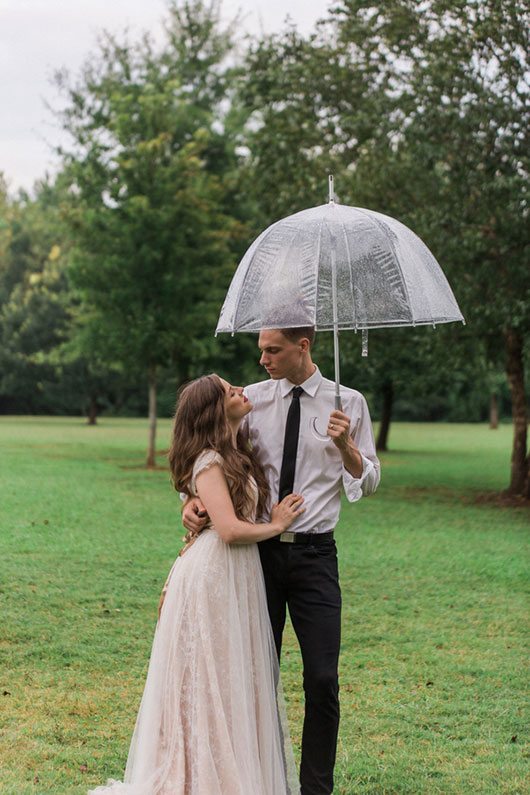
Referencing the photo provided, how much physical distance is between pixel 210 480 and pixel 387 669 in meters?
3.90

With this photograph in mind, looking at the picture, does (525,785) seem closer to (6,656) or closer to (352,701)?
(352,701)

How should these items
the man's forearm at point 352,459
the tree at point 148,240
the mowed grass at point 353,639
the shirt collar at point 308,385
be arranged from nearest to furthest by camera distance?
the man's forearm at point 352,459 → the shirt collar at point 308,385 → the mowed grass at point 353,639 → the tree at point 148,240

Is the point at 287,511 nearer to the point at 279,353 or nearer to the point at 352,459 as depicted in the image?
the point at 352,459

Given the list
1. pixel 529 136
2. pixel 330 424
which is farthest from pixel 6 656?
pixel 529 136

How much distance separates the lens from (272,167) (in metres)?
22.3

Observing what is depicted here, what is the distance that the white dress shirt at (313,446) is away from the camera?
4.70 meters

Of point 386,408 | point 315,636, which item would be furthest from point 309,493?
point 386,408

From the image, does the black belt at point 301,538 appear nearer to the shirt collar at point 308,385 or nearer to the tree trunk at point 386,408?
the shirt collar at point 308,385

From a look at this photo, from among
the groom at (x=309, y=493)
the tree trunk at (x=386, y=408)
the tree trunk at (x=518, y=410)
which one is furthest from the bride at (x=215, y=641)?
the tree trunk at (x=386, y=408)

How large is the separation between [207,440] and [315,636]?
0.96m

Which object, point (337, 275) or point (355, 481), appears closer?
point (355, 481)

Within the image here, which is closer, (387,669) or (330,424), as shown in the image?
(330,424)

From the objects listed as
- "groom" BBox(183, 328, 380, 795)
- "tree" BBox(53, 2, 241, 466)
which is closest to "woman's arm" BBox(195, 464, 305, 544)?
"groom" BBox(183, 328, 380, 795)

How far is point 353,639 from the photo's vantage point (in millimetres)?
8859
